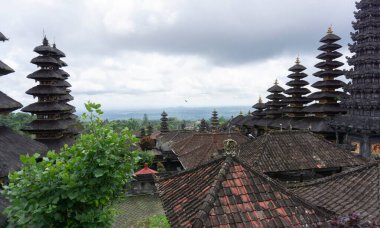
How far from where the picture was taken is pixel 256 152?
16.0 meters

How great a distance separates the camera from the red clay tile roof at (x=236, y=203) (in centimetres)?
629

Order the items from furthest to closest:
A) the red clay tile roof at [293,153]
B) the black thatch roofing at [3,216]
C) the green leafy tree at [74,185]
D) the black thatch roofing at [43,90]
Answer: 1. the black thatch roofing at [43,90]
2. the red clay tile roof at [293,153]
3. the black thatch roofing at [3,216]
4. the green leafy tree at [74,185]

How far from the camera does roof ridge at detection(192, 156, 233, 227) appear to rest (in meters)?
6.05

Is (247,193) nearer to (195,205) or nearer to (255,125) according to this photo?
(195,205)

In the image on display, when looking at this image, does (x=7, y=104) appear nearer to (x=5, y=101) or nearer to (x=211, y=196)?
(x=5, y=101)

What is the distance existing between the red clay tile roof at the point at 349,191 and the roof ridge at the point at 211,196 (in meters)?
3.34

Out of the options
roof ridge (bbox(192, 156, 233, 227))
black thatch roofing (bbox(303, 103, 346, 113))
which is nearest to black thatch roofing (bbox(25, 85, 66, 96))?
roof ridge (bbox(192, 156, 233, 227))

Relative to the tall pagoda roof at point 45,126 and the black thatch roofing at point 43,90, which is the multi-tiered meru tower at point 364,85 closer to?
the tall pagoda roof at point 45,126

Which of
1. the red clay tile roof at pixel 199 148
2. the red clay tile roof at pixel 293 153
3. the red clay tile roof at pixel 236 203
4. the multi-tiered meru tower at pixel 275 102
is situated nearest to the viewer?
the red clay tile roof at pixel 236 203

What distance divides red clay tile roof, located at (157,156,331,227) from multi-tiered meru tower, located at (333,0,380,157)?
67.7 ft

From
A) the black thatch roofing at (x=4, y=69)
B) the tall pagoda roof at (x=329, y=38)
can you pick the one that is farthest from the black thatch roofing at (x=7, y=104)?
the tall pagoda roof at (x=329, y=38)

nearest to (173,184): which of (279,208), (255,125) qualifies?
(279,208)

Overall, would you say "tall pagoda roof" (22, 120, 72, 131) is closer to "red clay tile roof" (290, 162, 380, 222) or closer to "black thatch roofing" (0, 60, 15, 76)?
"black thatch roofing" (0, 60, 15, 76)

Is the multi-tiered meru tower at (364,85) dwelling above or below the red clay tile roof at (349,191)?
above
